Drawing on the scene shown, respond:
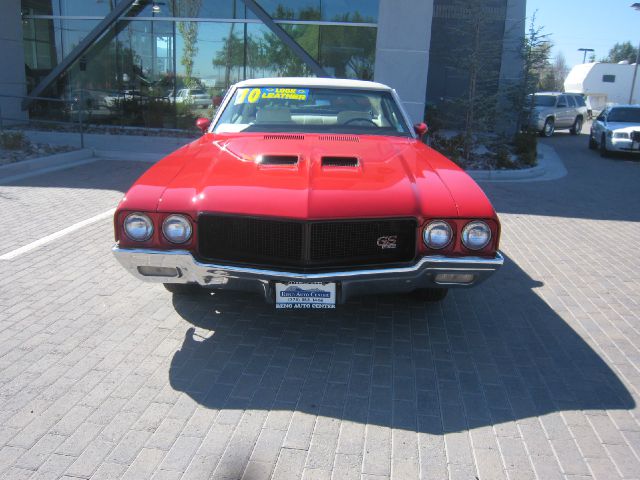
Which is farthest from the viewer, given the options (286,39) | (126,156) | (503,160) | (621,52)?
(621,52)

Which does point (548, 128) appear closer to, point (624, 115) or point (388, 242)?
point (624, 115)

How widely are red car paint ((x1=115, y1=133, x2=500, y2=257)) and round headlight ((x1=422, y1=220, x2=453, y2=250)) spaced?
0.04 metres

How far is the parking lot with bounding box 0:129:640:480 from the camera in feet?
8.84

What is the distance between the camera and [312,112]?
17.2 feet

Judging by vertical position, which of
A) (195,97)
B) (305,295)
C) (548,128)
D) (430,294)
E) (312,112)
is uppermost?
(195,97)

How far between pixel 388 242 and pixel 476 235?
552 mm

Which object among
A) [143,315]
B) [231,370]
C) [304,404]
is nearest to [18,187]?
[143,315]

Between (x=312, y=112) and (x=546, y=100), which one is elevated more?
(x=546, y=100)

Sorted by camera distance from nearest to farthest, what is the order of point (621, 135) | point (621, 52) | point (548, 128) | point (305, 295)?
point (305, 295)
point (621, 135)
point (548, 128)
point (621, 52)

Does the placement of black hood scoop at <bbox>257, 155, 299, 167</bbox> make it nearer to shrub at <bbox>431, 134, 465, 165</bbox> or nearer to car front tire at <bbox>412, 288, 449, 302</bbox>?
car front tire at <bbox>412, 288, 449, 302</bbox>

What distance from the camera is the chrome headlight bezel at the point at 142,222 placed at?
137 inches

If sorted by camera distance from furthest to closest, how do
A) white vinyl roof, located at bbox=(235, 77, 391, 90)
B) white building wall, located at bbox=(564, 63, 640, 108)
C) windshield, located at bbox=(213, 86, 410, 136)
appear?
white building wall, located at bbox=(564, 63, 640, 108) → white vinyl roof, located at bbox=(235, 77, 391, 90) → windshield, located at bbox=(213, 86, 410, 136)

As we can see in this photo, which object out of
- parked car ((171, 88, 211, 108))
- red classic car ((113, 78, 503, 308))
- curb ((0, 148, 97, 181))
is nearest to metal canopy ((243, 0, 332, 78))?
parked car ((171, 88, 211, 108))

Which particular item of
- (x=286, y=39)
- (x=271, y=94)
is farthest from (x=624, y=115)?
(x=271, y=94)
